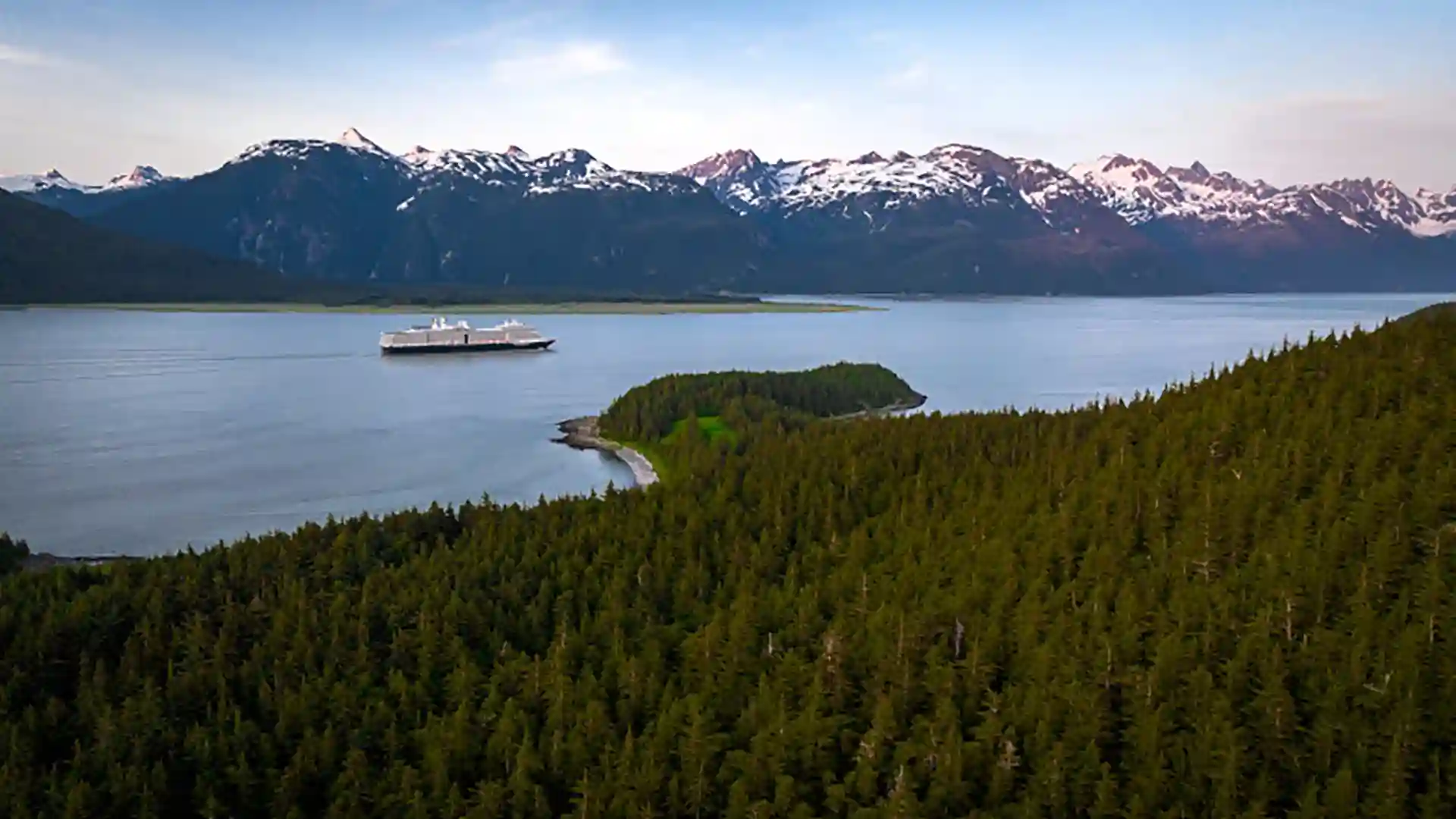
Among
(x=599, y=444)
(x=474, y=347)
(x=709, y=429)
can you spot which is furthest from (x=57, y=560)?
(x=474, y=347)

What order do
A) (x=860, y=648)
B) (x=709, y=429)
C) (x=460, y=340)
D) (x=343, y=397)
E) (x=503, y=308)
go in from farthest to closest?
(x=503, y=308) → (x=460, y=340) → (x=343, y=397) → (x=709, y=429) → (x=860, y=648)

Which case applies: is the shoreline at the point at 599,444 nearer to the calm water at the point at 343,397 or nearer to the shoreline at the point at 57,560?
the calm water at the point at 343,397

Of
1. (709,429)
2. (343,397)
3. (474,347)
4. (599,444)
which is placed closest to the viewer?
(709,429)

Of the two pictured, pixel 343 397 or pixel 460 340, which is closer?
pixel 343 397

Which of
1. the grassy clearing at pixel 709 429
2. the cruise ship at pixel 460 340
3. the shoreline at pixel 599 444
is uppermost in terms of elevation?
the cruise ship at pixel 460 340

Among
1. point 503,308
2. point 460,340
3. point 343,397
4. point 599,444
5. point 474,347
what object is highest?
point 503,308

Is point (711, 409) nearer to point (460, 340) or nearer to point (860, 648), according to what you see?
point (860, 648)

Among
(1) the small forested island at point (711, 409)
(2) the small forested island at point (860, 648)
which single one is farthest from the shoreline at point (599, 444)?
(2) the small forested island at point (860, 648)

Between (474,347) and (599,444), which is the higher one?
(474,347)
